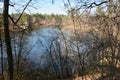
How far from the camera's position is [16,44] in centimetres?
1555

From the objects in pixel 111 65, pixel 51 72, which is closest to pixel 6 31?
pixel 111 65

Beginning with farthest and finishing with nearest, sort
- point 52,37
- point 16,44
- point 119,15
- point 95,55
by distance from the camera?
1. point 52,37
2. point 95,55
3. point 16,44
4. point 119,15

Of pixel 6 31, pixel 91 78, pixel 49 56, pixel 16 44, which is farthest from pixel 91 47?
pixel 6 31

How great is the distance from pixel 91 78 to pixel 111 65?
10.6 feet

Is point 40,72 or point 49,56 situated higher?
point 49,56

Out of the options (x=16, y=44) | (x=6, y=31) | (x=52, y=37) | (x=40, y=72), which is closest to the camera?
(x=6, y=31)

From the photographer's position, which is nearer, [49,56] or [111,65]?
[111,65]

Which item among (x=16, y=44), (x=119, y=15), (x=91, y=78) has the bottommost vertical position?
(x=91, y=78)

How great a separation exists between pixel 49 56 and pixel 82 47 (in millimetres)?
2873

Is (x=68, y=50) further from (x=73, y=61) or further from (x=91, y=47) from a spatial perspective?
(x=91, y=47)

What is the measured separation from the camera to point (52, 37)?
2141 centimetres

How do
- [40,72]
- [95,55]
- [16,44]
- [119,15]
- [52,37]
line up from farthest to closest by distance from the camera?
[52,37], [40,72], [95,55], [16,44], [119,15]

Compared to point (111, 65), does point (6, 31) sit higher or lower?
higher

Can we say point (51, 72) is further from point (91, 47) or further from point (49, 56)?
point (91, 47)
